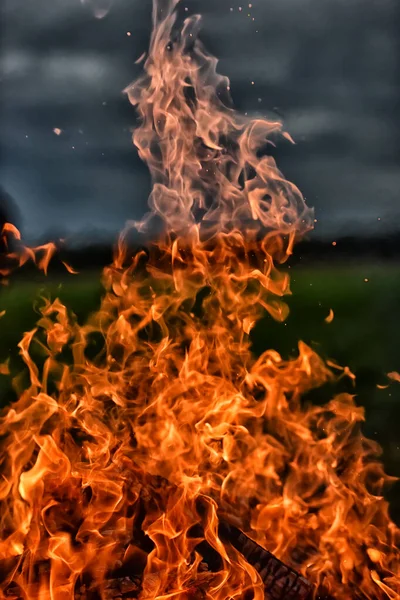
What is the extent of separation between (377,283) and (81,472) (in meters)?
21.8

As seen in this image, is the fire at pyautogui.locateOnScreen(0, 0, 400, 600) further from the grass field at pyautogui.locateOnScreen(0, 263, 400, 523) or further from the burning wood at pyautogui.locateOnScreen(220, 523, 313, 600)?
the grass field at pyautogui.locateOnScreen(0, 263, 400, 523)

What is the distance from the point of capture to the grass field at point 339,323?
10.2 metres

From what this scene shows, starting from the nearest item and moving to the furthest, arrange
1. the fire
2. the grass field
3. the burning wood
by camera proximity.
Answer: the burning wood → the fire → the grass field

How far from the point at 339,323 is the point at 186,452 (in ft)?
48.4

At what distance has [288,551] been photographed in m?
4.72

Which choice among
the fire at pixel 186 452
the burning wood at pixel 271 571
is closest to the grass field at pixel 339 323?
the fire at pixel 186 452

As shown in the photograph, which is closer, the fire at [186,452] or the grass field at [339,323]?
the fire at [186,452]

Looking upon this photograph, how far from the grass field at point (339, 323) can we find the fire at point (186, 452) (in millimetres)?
1346

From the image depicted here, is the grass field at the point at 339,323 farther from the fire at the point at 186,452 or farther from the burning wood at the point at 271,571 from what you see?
the burning wood at the point at 271,571

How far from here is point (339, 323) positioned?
64.3ft

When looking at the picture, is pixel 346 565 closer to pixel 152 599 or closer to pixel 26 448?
pixel 152 599

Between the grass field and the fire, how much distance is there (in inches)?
53.0

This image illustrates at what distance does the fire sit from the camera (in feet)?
14.1

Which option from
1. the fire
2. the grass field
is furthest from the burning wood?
the grass field
